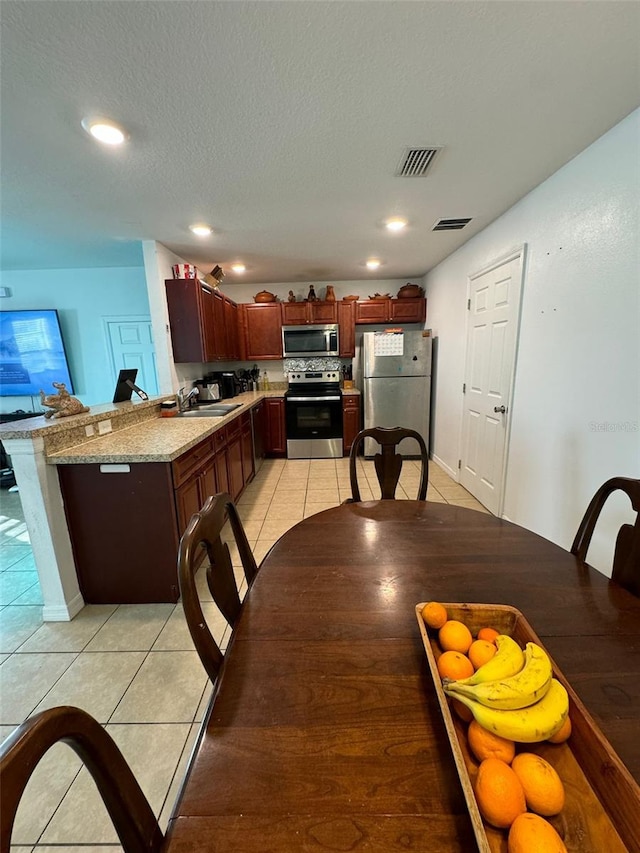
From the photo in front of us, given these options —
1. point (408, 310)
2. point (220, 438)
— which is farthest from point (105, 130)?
point (408, 310)

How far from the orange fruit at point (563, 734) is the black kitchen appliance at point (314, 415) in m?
3.85

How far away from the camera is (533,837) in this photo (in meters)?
0.41

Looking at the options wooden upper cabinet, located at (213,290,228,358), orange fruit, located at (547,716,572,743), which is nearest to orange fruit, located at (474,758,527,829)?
orange fruit, located at (547,716,572,743)

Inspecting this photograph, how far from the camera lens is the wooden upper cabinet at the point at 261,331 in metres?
4.54

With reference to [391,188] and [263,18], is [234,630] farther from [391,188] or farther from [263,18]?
[391,188]

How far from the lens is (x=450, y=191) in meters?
2.21

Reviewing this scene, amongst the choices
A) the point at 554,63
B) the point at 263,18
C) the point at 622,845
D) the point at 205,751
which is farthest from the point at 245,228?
the point at 622,845

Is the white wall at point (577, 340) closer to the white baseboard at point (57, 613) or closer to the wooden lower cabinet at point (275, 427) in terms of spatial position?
the wooden lower cabinet at point (275, 427)

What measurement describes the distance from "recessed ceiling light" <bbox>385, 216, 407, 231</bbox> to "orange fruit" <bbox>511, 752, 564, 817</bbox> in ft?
9.81

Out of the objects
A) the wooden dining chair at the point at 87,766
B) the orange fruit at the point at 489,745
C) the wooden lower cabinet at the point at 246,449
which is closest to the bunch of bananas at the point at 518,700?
the orange fruit at the point at 489,745

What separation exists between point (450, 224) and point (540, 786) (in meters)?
3.26

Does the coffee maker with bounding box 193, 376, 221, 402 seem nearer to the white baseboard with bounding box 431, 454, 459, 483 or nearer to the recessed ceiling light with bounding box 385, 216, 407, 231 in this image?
the recessed ceiling light with bounding box 385, 216, 407, 231

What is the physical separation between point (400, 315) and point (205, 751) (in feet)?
15.5

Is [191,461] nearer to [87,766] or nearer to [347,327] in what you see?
[87,766]
